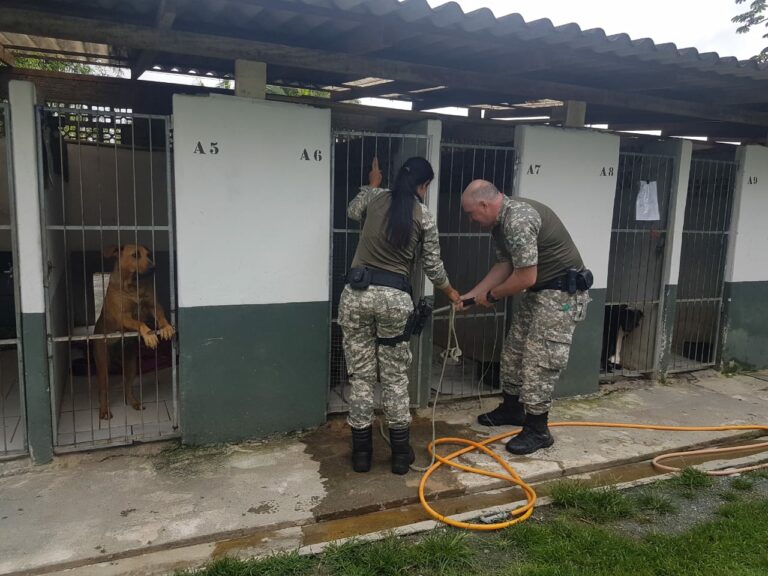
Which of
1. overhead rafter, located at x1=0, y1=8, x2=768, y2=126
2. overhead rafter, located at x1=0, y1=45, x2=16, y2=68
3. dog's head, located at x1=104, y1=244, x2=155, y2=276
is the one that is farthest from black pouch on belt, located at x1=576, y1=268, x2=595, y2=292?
overhead rafter, located at x1=0, y1=45, x2=16, y2=68

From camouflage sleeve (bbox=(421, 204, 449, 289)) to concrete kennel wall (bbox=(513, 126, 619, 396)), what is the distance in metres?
1.65

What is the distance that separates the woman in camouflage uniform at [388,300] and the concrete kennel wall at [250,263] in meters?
0.72

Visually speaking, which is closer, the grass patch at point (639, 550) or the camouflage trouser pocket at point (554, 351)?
the grass patch at point (639, 550)

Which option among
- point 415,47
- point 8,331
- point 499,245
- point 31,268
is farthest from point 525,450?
point 8,331

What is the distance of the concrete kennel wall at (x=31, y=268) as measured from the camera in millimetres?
3670

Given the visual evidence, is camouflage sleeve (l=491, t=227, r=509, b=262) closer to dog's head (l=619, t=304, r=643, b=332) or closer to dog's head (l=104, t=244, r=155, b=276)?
dog's head (l=619, t=304, r=643, b=332)

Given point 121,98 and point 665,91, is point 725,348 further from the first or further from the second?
point 121,98

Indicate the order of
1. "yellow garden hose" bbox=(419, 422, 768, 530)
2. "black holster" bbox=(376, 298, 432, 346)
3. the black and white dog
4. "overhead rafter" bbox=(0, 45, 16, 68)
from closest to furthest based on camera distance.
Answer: "yellow garden hose" bbox=(419, 422, 768, 530), "black holster" bbox=(376, 298, 432, 346), "overhead rafter" bbox=(0, 45, 16, 68), the black and white dog

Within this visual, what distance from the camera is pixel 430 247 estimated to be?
395 cm

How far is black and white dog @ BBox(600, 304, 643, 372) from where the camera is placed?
6434mm

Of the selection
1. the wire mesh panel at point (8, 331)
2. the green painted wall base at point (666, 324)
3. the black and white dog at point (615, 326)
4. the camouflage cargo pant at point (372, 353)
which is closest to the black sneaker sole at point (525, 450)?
the camouflage cargo pant at point (372, 353)

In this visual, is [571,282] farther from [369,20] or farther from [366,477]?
[369,20]

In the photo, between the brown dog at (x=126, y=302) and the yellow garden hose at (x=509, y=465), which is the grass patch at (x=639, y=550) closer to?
the yellow garden hose at (x=509, y=465)

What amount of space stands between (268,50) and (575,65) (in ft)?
8.21
